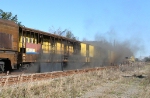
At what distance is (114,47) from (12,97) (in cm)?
4111

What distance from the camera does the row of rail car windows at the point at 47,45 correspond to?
1907 centimetres

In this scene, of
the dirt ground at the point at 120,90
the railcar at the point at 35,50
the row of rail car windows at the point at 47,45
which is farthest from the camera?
the row of rail car windows at the point at 47,45

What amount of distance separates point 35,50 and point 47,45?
2988mm

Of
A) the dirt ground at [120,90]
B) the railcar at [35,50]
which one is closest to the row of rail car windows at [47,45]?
the railcar at [35,50]

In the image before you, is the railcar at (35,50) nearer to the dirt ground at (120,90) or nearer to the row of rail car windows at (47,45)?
the row of rail car windows at (47,45)

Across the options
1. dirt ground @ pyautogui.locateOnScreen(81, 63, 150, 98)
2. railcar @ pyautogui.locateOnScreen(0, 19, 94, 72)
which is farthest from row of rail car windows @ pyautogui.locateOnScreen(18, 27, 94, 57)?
dirt ground @ pyautogui.locateOnScreen(81, 63, 150, 98)

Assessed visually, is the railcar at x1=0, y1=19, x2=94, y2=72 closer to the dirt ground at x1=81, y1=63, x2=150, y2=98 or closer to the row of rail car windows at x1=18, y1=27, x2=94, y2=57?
the row of rail car windows at x1=18, y1=27, x2=94, y2=57

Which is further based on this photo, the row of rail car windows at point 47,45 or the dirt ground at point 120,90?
the row of rail car windows at point 47,45

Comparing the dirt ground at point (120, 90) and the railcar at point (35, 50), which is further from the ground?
the railcar at point (35, 50)

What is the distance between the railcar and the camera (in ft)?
53.9

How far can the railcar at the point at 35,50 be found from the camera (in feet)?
53.9

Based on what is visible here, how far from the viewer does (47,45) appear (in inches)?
908

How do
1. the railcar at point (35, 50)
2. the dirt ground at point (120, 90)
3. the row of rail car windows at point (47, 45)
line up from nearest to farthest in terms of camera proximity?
1. the dirt ground at point (120, 90)
2. the railcar at point (35, 50)
3. the row of rail car windows at point (47, 45)

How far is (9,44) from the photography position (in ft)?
54.4
